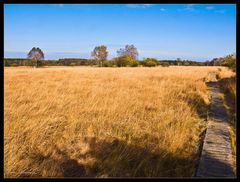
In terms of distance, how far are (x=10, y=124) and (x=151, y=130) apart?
2.83 meters

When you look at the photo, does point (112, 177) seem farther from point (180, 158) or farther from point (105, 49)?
point (105, 49)

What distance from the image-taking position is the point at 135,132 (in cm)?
578

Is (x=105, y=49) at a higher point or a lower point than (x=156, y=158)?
higher

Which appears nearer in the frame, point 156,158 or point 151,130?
point 156,158

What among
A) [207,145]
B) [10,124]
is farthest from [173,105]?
[10,124]

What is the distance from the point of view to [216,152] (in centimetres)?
475

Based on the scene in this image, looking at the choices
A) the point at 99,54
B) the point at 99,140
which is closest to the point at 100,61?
the point at 99,54

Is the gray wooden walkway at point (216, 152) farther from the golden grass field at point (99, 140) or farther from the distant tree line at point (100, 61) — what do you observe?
the distant tree line at point (100, 61)

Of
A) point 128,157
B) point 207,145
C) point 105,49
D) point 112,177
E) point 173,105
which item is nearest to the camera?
point 112,177

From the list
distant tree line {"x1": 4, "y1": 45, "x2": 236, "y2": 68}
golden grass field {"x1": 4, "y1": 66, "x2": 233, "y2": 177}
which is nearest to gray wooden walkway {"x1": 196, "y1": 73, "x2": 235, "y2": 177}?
golden grass field {"x1": 4, "y1": 66, "x2": 233, "y2": 177}

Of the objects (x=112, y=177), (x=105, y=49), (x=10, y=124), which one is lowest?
(x=112, y=177)

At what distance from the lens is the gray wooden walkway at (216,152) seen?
3980 millimetres

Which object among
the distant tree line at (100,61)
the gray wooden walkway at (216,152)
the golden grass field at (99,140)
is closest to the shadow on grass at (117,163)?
the golden grass field at (99,140)

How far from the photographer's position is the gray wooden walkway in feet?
13.1
